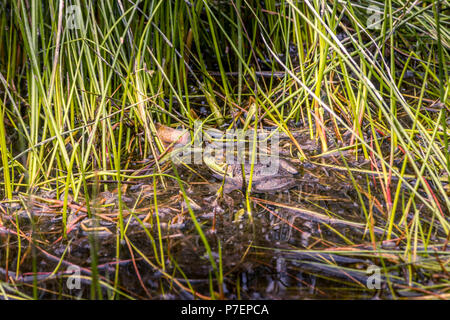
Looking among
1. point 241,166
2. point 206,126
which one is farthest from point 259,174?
point 206,126

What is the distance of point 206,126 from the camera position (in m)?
1.40

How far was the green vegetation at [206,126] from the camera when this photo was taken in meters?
0.84

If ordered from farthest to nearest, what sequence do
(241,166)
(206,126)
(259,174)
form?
(206,126) < (259,174) < (241,166)

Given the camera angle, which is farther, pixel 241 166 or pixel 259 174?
pixel 259 174

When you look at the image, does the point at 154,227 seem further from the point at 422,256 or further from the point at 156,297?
the point at 422,256

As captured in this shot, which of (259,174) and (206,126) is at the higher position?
(206,126)

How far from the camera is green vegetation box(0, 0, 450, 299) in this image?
2.77 ft

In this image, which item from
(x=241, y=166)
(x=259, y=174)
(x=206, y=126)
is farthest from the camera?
(x=206, y=126)

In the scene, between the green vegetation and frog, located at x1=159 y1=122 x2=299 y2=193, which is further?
frog, located at x1=159 y1=122 x2=299 y2=193

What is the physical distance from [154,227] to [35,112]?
0.58 m

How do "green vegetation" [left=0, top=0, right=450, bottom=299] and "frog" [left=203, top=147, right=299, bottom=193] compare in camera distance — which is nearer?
"green vegetation" [left=0, top=0, right=450, bottom=299]

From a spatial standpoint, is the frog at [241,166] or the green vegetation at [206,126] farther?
the frog at [241,166]

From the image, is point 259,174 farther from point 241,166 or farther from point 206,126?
point 206,126

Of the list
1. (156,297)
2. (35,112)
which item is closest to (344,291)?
(156,297)
